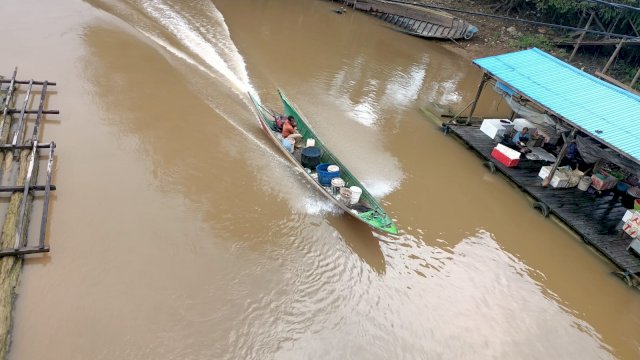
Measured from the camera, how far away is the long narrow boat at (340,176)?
1143 centimetres

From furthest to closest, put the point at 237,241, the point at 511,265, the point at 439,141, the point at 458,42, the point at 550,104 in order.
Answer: the point at 458,42 → the point at 439,141 → the point at 550,104 → the point at 511,265 → the point at 237,241

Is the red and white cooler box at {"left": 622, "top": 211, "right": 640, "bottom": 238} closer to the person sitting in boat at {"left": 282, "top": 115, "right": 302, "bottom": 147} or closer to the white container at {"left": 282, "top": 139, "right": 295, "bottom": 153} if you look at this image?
the person sitting in boat at {"left": 282, "top": 115, "right": 302, "bottom": 147}

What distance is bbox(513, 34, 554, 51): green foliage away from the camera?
26317mm

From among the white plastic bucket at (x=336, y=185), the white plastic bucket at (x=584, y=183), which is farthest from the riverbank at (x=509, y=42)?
the white plastic bucket at (x=336, y=185)

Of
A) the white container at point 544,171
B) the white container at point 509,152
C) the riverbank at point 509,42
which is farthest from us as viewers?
the riverbank at point 509,42

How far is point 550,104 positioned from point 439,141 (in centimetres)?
431

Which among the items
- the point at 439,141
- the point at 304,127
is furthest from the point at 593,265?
the point at 304,127

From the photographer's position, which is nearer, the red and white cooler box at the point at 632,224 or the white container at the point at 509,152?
the red and white cooler box at the point at 632,224

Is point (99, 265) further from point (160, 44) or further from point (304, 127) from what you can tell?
point (160, 44)

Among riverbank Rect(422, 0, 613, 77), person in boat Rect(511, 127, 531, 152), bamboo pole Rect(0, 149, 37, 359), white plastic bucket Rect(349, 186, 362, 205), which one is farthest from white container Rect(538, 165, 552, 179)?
bamboo pole Rect(0, 149, 37, 359)

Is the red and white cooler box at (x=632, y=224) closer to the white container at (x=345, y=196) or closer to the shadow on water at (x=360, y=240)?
the shadow on water at (x=360, y=240)

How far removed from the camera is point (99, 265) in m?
10.0

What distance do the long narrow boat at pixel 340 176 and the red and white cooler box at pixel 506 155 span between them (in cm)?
628

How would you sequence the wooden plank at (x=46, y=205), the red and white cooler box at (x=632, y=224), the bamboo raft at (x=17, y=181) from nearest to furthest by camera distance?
the bamboo raft at (x=17, y=181) < the wooden plank at (x=46, y=205) < the red and white cooler box at (x=632, y=224)
